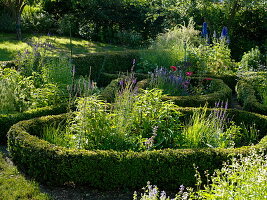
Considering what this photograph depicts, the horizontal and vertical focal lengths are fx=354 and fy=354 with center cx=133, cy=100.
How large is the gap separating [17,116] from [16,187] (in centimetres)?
179

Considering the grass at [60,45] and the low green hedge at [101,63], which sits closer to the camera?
the low green hedge at [101,63]

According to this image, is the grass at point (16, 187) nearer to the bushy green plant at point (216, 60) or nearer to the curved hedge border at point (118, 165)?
the curved hedge border at point (118, 165)

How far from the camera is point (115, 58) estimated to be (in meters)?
10.7

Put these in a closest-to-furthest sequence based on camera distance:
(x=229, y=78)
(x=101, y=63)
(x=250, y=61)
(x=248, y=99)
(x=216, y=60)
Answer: (x=248, y=99) → (x=229, y=78) → (x=216, y=60) → (x=101, y=63) → (x=250, y=61)

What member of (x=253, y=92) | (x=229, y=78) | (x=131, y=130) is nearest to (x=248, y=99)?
(x=253, y=92)

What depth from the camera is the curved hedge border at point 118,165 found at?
170 inches

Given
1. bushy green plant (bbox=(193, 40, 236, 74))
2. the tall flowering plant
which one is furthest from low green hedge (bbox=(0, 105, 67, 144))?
bushy green plant (bbox=(193, 40, 236, 74))

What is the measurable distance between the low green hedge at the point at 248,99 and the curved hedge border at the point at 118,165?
7.83 ft

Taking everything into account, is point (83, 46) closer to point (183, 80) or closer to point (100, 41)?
point (100, 41)

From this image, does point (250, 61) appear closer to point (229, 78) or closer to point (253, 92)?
point (229, 78)

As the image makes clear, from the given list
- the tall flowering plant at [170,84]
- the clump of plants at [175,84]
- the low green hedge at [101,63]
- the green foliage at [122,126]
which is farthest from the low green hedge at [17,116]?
the low green hedge at [101,63]

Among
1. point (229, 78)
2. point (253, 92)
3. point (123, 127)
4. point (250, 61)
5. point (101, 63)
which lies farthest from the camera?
point (250, 61)

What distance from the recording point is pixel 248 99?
7176mm

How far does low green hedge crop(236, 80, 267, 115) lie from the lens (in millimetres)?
6738
